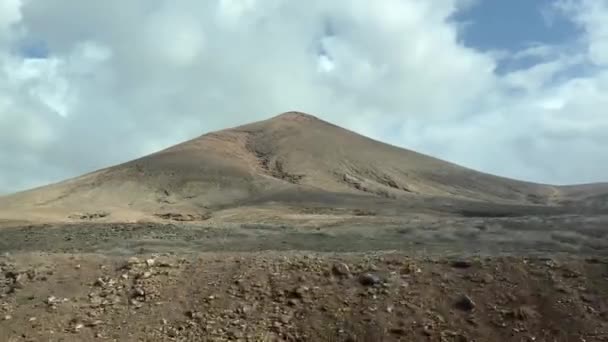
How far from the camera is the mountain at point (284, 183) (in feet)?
141

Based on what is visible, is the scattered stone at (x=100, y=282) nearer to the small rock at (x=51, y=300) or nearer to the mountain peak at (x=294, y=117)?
the small rock at (x=51, y=300)

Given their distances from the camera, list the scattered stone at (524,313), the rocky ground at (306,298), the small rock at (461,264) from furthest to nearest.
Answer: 1. the small rock at (461,264)
2. the scattered stone at (524,313)
3. the rocky ground at (306,298)

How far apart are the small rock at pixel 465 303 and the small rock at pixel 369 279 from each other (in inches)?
58.9

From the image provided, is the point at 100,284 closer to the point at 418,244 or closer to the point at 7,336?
the point at 7,336

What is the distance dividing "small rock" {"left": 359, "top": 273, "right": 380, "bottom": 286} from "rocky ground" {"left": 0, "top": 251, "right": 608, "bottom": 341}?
22 mm

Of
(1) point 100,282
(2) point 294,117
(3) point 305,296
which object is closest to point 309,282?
(3) point 305,296

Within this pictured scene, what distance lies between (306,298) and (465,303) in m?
2.74

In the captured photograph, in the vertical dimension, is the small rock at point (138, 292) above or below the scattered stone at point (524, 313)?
above

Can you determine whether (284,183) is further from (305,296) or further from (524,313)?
(524,313)

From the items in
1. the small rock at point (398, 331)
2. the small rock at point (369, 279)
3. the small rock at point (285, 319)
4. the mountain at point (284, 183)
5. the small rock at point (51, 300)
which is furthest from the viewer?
the mountain at point (284, 183)

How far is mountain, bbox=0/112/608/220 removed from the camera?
42938 mm

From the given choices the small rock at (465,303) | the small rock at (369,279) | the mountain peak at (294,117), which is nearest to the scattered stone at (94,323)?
the small rock at (369,279)

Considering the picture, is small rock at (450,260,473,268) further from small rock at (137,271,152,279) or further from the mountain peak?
the mountain peak

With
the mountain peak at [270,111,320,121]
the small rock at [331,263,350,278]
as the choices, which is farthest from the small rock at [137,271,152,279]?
the mountain peak at [270,111,320,121]
